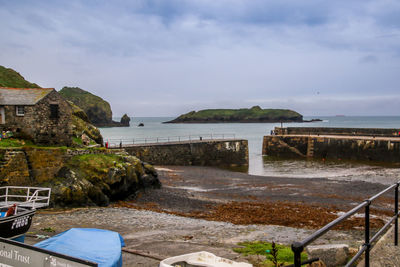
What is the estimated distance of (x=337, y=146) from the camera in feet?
144

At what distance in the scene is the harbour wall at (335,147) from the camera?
39156mm

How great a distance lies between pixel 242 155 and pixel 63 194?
2740cm

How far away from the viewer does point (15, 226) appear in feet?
18.6

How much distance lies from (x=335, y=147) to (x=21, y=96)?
37414 millimetres

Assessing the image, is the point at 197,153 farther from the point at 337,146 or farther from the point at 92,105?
the point at 92,105

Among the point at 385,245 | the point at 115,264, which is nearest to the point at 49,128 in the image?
the point at 115,264

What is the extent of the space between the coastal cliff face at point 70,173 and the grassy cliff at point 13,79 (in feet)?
103

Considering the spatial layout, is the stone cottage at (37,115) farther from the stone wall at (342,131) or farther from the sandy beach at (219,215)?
the stone wall at (342,131)

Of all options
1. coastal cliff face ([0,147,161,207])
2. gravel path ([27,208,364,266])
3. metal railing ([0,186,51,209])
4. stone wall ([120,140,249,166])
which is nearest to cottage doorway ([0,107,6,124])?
coastal cliff face ([0,147,161,207])

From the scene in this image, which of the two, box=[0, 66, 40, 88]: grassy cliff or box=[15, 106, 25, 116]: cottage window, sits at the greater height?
box=[0, 66, 40, 88]: grassy cliff

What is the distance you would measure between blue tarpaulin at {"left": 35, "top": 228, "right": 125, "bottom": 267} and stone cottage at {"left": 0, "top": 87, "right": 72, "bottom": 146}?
17986mm

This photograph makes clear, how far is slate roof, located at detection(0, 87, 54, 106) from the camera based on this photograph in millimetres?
21391

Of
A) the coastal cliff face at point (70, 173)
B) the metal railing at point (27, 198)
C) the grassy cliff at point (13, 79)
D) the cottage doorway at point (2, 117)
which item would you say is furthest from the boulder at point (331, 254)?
the grassy cliff at point (13, 79)

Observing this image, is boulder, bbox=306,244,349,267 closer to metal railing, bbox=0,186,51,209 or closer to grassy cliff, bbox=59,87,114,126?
metal railing, bbox=0,186,51,209
